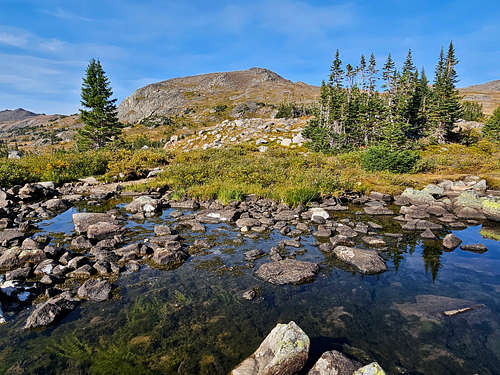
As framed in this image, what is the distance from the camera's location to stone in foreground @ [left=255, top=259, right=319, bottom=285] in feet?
26.5

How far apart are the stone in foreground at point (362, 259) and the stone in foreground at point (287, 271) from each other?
1.35 meters

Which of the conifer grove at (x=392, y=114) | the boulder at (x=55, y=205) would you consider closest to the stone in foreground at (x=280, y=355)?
the boulder at (x=55, y=205)

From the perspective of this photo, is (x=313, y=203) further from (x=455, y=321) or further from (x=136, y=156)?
(x=136, y=156)

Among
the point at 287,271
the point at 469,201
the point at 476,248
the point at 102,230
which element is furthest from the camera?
the point at 469,201

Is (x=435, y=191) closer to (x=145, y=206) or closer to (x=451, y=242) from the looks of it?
(x=451, y=242)

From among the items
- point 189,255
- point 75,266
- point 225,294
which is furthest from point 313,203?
point 75,266

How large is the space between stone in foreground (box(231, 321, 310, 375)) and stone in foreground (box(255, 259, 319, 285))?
9.83 ft

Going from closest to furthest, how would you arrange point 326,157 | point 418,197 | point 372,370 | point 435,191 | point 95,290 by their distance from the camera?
point 372,370, point 95,290, point 418,197, point 435,191, point 326,157

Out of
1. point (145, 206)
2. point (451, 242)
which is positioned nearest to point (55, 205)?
point (145, 206)

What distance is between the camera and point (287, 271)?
8406 mm

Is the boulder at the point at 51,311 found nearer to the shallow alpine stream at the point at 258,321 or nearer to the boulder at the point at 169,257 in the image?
the shallow alpine stream at the point at 258,321

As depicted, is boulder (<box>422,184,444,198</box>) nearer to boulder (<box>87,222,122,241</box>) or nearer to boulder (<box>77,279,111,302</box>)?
boulder (<box>87,222,122,241</box>)

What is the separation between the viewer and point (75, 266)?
854 centimetres

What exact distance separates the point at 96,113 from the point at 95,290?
173 ft
